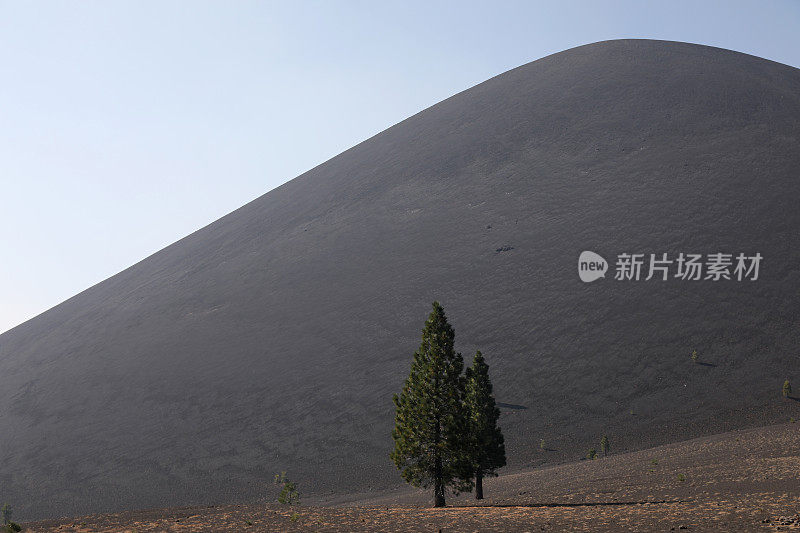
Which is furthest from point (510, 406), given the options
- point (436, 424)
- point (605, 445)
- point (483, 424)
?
point (436, 424)

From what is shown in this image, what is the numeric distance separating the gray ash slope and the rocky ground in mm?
20993

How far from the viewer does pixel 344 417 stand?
63.8 metres

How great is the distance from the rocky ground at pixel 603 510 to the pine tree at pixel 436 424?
54.1 inches

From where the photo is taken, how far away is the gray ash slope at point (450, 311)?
58.8m

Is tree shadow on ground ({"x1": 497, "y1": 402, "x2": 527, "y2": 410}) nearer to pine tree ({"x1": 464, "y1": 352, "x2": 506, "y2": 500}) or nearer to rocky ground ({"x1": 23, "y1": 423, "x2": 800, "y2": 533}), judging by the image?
rocky ground ({"x1": 23, "y1": 423, "x2": 800, "y2": 533})

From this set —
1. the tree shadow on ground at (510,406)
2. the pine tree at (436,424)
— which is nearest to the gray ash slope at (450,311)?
the tree shadow on ground at (510,406)

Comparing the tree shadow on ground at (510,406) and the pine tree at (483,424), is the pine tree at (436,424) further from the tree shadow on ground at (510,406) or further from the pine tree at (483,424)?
the tree shadow on ground at (510,406)

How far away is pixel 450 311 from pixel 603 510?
187 feet

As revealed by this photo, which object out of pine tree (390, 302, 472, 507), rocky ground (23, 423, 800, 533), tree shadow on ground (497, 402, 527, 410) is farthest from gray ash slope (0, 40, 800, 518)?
pine tree (390, 302, 472, 507)

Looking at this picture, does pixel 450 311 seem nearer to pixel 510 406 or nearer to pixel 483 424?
pixel 510 406

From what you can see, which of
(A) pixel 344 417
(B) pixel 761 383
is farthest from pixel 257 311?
(B) pixel 761 383

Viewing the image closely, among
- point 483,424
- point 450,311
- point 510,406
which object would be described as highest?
point 450,311

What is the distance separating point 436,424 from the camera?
2506 cm

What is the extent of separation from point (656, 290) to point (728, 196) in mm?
20117
